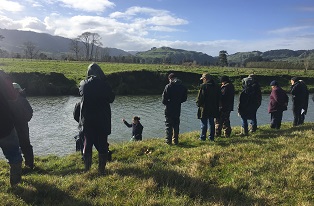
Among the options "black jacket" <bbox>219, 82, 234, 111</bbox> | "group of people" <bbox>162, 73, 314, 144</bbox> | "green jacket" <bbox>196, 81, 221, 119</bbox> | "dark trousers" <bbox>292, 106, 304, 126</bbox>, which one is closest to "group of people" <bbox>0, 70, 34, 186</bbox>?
"group of people" <bbox>162, 73, 314, 144</bbox>

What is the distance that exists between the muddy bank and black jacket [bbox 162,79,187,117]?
128ft

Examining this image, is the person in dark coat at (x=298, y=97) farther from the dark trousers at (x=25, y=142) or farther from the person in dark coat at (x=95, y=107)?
the dark trousers at (x=25, y=142)

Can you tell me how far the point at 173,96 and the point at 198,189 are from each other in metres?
5.36

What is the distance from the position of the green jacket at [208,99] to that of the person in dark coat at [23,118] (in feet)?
20.1

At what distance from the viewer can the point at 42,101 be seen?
4047 centimetres

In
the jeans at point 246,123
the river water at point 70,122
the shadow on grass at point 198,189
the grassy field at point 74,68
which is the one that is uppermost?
the grassy field at point 74,68

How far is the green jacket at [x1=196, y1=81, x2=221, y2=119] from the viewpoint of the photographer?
12.0 meters

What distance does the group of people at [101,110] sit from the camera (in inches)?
278

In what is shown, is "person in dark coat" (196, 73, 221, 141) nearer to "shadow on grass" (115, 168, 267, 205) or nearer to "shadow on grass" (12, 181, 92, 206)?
"shadow on grass" (115, 168, 267, 205)

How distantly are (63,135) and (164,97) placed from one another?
516 inches

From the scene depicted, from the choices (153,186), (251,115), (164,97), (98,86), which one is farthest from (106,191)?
(251,115)

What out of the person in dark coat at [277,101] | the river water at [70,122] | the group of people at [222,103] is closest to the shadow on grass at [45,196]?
the group of people at [222,103]

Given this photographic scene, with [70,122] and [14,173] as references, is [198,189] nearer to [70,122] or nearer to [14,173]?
Answer: [14,173]

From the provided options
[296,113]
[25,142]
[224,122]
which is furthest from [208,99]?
[25,142]
